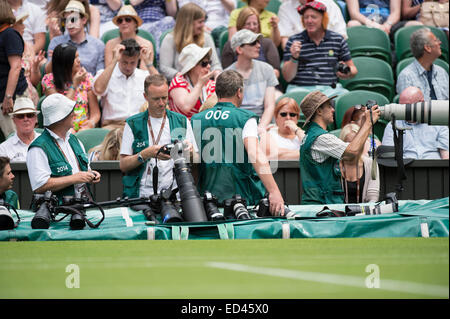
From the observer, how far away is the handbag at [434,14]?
900 centimetres

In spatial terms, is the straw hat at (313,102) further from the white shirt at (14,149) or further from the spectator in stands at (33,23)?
the spectator in stands at (33,23)

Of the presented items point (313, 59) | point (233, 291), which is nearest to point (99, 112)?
point (313, 59)

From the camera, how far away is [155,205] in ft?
14.7

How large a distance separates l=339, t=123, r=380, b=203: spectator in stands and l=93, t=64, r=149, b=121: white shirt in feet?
8.86

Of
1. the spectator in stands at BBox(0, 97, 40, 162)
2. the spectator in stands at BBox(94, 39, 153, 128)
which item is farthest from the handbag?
the spectator in stands at BBox(0, 97, 40, 162)

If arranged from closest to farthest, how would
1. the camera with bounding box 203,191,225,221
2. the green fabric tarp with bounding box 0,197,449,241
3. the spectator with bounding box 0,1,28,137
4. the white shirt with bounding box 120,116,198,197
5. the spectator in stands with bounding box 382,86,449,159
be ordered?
1. the green fabric tarp with bounding box 0,197,449,241
2. the camera with bounding box 203,191,225,221
3. the white shirt with bounding box 120,116,198,197
4. the spectator in stands with bounding box 382,86,449,159
5. the spectator with bounding box 0,1,28,137

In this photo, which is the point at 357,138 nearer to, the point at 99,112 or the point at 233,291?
the point at 233,291

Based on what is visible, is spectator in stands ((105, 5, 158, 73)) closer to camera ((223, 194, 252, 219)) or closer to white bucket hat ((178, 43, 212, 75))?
white bucket hat ((178, 43, 212, 75))

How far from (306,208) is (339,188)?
0.52 meters

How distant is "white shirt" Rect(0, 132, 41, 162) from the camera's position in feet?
20.1

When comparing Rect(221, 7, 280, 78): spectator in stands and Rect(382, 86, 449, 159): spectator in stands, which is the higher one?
Rect(221, 7, 280, 78): spectator in stands

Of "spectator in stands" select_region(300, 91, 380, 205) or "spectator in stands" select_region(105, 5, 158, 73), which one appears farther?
"spectator in stands" select_region(105, 5, 158, 73)

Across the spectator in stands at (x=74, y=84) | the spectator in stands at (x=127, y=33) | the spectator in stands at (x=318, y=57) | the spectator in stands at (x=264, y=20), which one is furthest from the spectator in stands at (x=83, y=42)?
the spectator in stands at (x=318, y=57)

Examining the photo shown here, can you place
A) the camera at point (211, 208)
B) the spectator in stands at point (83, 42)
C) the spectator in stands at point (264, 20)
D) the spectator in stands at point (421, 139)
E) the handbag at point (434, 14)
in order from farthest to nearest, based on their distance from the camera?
the handbag at point (434, 14)
the spectator in stands at point (264, 20)
the spectator in stands at point (83, 42)
the spectator in stands at point (421, 139)
the camera at point (211, 208)
